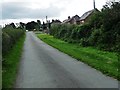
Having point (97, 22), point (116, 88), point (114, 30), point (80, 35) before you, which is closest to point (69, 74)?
point (116, 88)

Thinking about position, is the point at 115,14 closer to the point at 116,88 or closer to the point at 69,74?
the point at 69,74

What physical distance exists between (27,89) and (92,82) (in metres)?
2.53

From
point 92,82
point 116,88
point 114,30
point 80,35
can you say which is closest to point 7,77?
point 92,82

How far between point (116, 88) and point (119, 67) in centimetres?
520

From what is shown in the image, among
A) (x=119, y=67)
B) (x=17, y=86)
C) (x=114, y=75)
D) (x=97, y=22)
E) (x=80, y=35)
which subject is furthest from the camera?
(x=80, y=35)

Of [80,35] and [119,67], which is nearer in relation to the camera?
[119,67]

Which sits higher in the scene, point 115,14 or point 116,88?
point 115,14

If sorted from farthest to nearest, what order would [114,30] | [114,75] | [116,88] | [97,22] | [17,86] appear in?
[97,22], [114,30], [114,75], [17,86], [116,88]

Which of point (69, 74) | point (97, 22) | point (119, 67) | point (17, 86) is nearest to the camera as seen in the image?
point (17, 86)

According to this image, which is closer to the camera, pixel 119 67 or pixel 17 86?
pixel 17 86

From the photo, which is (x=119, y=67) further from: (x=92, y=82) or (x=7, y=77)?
(x=7, y=77)

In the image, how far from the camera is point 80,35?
132 feet

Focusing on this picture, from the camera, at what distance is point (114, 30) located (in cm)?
2830

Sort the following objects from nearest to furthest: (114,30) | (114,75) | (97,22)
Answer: (114,75) → (114,30) → (97,22)
